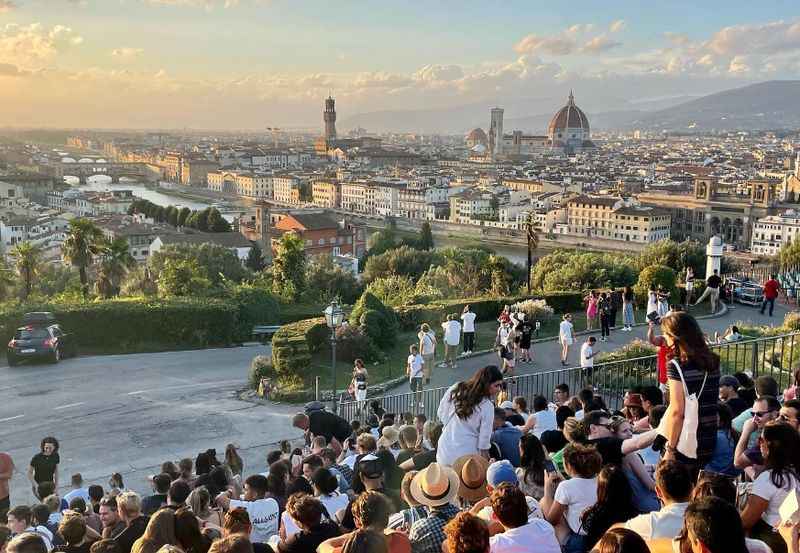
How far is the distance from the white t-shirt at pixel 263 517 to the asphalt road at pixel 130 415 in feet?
16.4

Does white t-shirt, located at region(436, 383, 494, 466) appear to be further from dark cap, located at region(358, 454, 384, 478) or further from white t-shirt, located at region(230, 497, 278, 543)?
white t-shirt, located at region(230, 497, 278, 543)

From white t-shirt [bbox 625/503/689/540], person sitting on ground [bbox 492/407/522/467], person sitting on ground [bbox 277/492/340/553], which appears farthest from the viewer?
person sitting on ground [bbox 492/407/522/467]

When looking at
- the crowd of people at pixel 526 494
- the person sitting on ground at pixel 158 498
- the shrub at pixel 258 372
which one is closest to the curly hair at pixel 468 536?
the crowd of people at pixel 526 494

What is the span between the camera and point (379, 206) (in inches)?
4653

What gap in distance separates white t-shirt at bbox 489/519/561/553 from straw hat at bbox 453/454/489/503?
953mm

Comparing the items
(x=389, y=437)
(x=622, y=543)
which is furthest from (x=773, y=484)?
(x=389, y=437)

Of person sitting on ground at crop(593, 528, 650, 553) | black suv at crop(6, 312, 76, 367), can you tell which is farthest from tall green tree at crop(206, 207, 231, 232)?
person sitting on ground at crop(593, 528, 650, 553)

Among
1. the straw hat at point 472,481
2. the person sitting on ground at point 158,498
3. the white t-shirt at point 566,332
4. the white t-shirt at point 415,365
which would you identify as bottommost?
the white t-shirt at point 415,365

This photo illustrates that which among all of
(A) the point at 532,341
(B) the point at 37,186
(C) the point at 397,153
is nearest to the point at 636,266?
(A) the point at 532,341

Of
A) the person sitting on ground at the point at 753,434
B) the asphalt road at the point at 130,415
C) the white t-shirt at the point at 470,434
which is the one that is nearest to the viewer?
the person sitting on ground at the point at 753,434

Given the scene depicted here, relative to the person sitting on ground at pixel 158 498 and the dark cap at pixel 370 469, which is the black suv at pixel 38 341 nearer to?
the person sitting on ground at pixel 158 498

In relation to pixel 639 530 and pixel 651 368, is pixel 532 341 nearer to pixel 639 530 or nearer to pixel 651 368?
pixel 651 368

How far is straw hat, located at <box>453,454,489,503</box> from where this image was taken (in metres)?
4.60

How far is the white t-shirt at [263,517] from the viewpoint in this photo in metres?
5.02
